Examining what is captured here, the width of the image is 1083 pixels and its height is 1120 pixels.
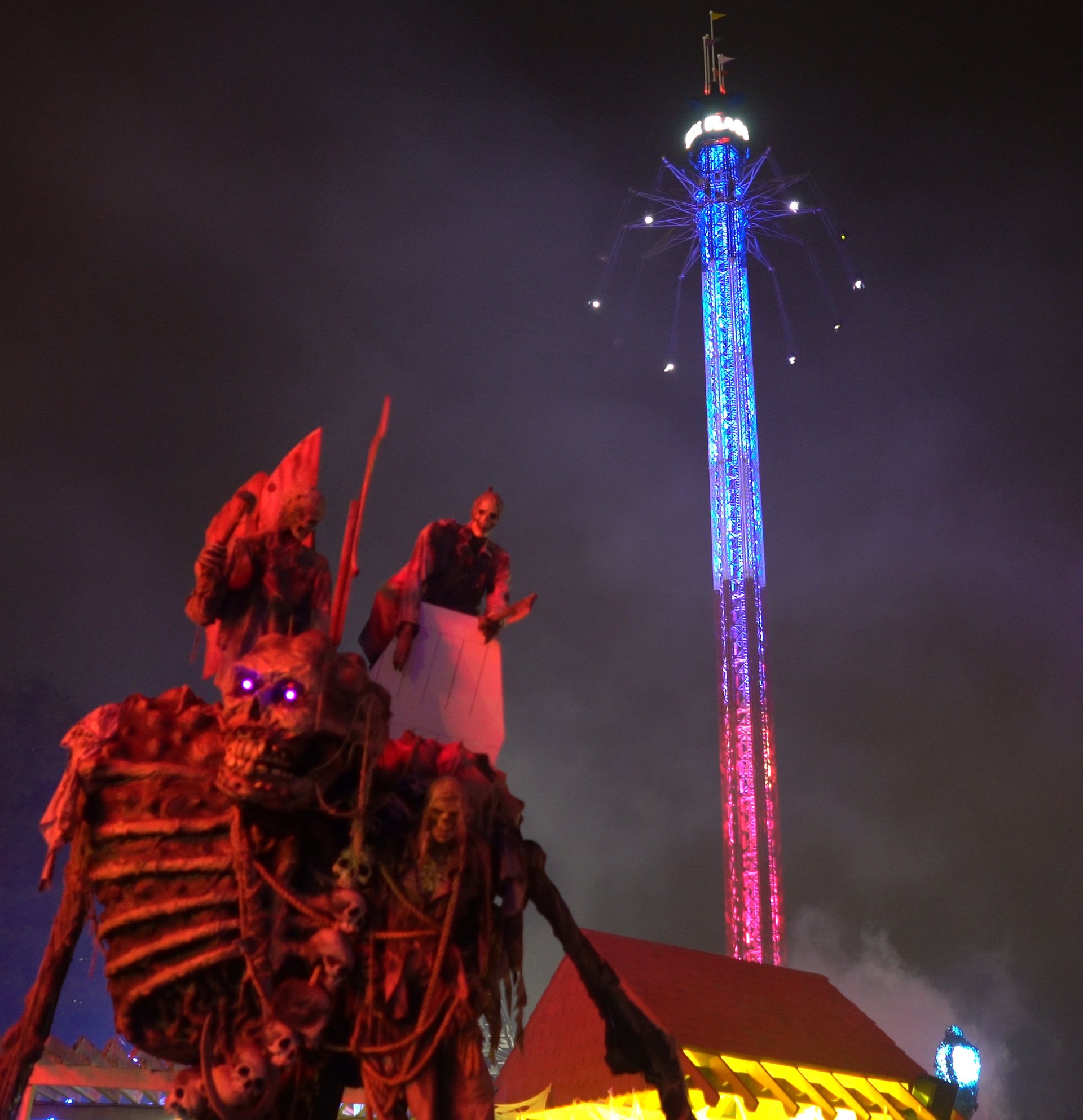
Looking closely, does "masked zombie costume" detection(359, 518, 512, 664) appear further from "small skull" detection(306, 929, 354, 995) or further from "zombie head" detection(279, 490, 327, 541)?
"small skull" detection(306, 929, 354, 995)

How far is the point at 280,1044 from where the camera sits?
6.43m

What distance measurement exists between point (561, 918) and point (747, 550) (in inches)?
679

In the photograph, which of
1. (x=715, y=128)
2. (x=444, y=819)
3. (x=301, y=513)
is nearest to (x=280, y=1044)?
(x=444, y=819)

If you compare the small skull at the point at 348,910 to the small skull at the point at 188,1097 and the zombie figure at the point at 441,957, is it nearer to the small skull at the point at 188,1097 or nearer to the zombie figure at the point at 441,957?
the zombie figure at the point at 441,957

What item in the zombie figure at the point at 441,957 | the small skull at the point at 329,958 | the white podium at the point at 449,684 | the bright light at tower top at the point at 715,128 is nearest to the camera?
the small skull at the point at 329,958

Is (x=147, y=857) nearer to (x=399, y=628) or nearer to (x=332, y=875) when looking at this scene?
(x=332, y=875)

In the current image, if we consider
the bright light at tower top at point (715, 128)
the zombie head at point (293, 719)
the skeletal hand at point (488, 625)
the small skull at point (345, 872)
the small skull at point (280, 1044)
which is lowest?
the small skull at point (280, 1044)

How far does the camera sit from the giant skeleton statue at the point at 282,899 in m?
6.53

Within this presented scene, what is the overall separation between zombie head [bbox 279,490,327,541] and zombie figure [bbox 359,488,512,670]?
2.99 ft

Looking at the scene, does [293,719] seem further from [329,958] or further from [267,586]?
[267,586]

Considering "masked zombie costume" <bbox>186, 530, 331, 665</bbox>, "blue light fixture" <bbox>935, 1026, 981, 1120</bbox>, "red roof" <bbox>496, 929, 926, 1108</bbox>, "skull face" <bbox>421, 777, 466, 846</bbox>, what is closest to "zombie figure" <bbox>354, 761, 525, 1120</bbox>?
"skull face" <bbox>421, 777, 466, 846</bbox>

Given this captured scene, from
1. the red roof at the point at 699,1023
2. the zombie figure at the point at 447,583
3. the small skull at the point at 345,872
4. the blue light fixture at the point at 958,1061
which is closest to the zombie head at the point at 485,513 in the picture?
the zombie figure at the point at 447,583

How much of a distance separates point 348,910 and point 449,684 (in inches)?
92.3

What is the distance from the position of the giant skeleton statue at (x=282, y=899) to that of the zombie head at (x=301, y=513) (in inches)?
47.0
